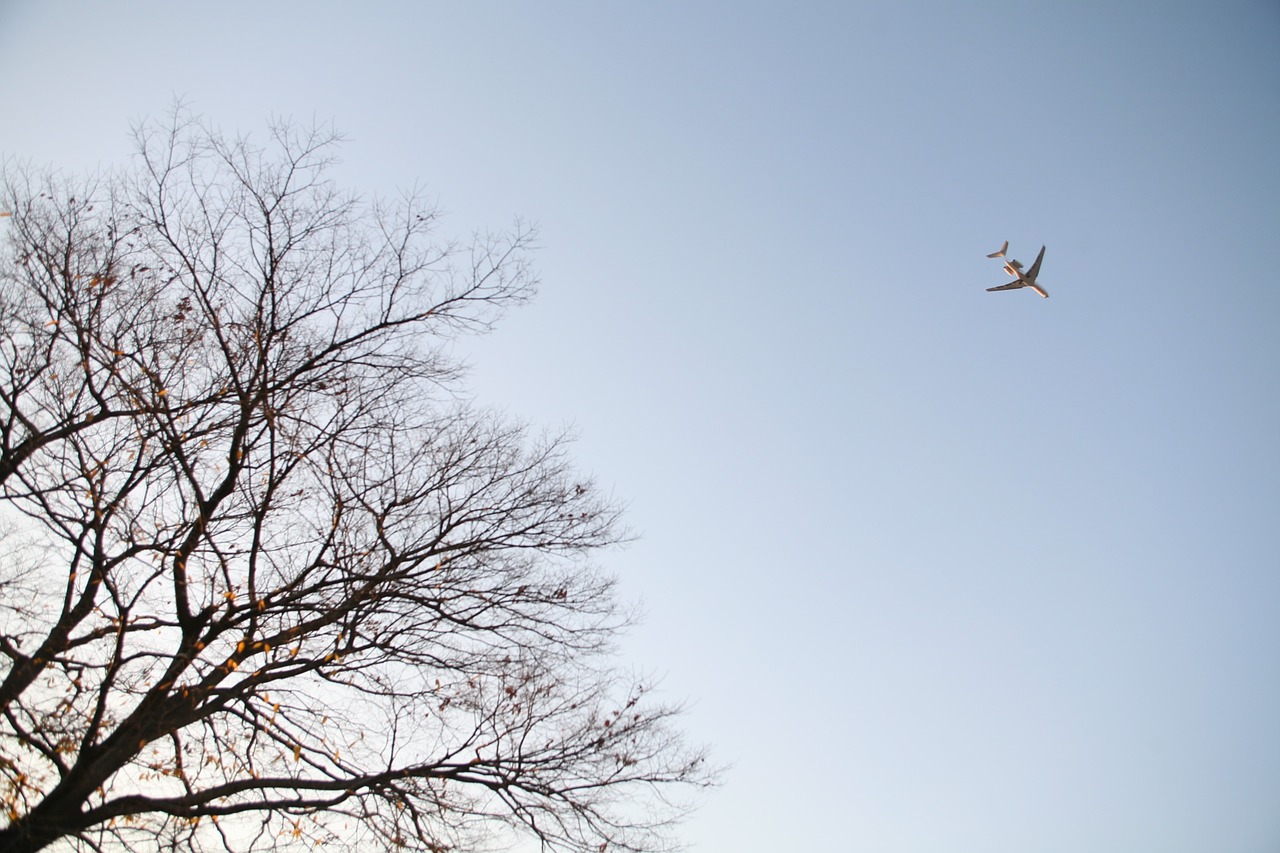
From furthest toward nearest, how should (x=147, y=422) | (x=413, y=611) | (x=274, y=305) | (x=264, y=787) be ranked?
(x=274, y=305), (x=413, y=611), (x=147, y=422), (x=264, y=787)

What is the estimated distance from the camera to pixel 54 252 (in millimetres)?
6559

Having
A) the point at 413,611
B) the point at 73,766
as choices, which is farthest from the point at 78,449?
the point at 413,611

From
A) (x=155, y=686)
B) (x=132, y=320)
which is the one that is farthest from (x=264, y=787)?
(x=132, y=320)

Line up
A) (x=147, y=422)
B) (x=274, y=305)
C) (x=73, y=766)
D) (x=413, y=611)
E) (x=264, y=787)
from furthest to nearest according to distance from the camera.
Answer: (x=274, y=305) < (x=413, y=611) < (x=147, y=422) < (x=264, y=787) < (x=73, y=766)

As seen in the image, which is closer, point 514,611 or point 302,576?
point 302,576

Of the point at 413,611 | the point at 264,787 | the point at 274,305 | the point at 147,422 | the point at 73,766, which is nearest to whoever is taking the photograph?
the point at 73,766

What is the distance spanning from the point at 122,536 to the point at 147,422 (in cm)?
105

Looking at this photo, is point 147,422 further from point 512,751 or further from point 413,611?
point 512,751

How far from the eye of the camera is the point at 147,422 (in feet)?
20.9

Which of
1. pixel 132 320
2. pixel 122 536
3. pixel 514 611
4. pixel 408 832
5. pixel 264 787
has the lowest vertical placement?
pixel 408 832

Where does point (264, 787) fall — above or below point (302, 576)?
below

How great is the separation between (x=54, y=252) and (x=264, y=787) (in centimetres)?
534

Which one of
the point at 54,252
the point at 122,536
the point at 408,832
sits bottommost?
the point at 408,832

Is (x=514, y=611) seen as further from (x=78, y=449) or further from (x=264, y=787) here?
(x=78, y=449)
